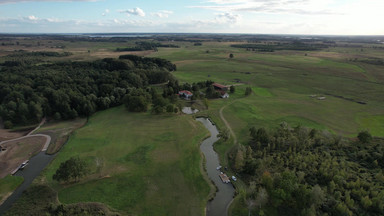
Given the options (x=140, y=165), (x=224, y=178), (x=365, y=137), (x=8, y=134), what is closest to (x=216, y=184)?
(x=224, y=178)

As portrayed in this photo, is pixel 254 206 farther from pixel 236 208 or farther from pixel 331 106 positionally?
pixel 331 106

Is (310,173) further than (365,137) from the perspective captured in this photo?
No

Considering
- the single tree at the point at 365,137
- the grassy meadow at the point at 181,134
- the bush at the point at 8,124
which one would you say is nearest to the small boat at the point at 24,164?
the grassy meadow at the point at 181,134

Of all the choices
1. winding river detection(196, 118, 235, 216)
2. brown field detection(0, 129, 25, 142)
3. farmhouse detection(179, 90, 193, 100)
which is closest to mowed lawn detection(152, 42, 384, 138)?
winding river detection(196, 118, 235, 216)

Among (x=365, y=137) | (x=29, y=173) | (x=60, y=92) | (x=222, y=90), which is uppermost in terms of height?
(x=60, y=92)

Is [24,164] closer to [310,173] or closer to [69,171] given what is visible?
[69,171]

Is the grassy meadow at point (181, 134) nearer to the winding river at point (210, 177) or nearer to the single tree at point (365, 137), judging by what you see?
the winding river at point (210, 177)

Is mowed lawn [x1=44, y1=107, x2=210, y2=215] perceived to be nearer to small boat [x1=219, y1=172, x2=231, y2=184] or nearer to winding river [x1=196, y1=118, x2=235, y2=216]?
winding river [x1=196, y1=118, x2=235, y2=216]
